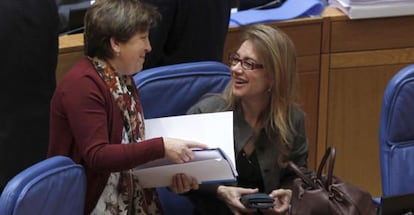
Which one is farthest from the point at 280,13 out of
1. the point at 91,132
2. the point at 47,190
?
the point at 47,190

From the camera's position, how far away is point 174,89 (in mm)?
2176

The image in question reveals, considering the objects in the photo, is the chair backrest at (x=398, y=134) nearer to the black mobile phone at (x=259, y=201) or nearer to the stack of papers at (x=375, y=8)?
the black mobile phone at (x=259, y=201)

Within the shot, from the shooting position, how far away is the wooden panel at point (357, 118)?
10.7 feet

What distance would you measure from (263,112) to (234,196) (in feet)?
0.94

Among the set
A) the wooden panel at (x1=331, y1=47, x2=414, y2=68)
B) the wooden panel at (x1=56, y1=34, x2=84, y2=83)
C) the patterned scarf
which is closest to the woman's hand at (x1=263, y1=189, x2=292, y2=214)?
the patterned scarf

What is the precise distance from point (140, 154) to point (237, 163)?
1.58 ft

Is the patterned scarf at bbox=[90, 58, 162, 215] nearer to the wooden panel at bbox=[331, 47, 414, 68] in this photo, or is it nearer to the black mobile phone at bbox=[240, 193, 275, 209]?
the black mobile phone at bbox=[240, 193, 275, 209]

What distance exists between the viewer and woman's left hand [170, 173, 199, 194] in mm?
1864

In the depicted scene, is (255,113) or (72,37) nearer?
(255,113)

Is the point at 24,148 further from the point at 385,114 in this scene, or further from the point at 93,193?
the point at 385,114

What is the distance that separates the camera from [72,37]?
2.83m

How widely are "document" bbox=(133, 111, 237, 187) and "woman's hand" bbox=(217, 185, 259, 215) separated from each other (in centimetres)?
10

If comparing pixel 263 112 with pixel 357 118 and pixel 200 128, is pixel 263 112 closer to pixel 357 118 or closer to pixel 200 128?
pixel 200 128

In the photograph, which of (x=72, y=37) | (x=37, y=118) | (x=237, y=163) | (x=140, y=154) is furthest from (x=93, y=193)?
(x=72, y=37)
